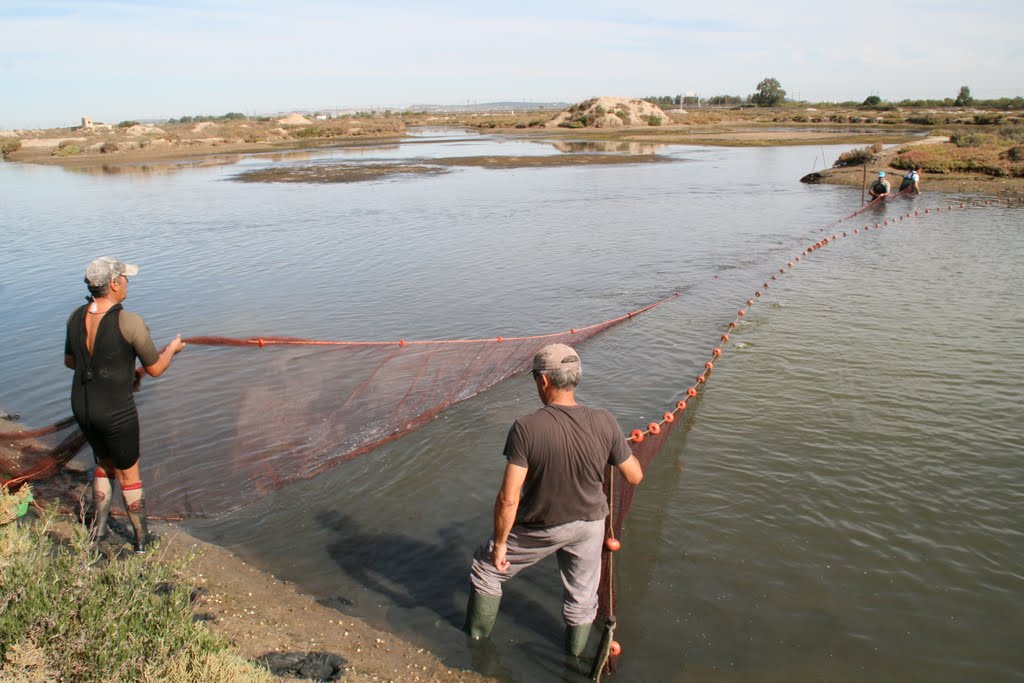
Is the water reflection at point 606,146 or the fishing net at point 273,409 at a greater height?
the water reflection at point 606,146

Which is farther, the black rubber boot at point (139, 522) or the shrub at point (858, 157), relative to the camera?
the shrub at point (858, 157)

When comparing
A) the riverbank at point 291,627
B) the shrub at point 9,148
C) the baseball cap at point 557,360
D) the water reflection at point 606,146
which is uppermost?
the shrub at point 9,148

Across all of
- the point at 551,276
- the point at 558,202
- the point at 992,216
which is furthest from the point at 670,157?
the point at 551,276

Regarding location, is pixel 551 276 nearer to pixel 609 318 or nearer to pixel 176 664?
pixel 609 318

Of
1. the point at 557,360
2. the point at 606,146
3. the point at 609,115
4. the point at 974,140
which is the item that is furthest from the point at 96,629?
the point at 609,115

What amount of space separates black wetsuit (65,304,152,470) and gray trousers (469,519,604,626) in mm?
2700

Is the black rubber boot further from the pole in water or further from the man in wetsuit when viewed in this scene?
the pole in water

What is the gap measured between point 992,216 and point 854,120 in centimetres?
6798

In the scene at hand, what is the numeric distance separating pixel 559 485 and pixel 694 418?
4649mm

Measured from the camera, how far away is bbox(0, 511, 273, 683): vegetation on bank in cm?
316

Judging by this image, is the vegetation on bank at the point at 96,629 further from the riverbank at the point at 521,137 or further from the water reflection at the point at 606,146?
the water reflection at the point at 606,146

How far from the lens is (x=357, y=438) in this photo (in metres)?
7.63

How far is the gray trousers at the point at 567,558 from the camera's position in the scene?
13.3ft

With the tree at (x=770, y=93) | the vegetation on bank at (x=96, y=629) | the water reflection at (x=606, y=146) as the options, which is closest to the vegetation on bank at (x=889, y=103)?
the tree at (x=770, y=93)
